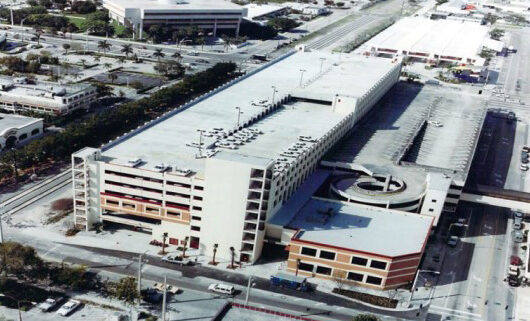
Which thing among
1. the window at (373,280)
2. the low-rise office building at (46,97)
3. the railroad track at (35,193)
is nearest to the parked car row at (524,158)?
the window at (373,280)

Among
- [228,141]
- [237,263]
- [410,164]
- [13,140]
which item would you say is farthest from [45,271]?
[410,164]

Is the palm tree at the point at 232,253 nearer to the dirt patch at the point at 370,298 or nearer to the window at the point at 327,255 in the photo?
the window at the point at 327,255

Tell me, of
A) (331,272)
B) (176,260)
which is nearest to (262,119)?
(176,260)

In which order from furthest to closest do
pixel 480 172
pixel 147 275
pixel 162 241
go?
1. pixel 480 172
2. pixel 162 241
3. pixel 147 275

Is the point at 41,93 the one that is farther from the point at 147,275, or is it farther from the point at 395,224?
the point at 395,224

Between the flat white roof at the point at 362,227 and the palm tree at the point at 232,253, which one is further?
the palm tree at the point at 232,253

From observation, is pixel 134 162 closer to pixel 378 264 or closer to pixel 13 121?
pixel 378 264

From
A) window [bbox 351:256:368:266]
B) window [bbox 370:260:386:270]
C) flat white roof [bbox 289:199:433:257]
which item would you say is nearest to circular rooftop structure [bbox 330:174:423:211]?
flat white roof [bbox 289:199:433:257]
